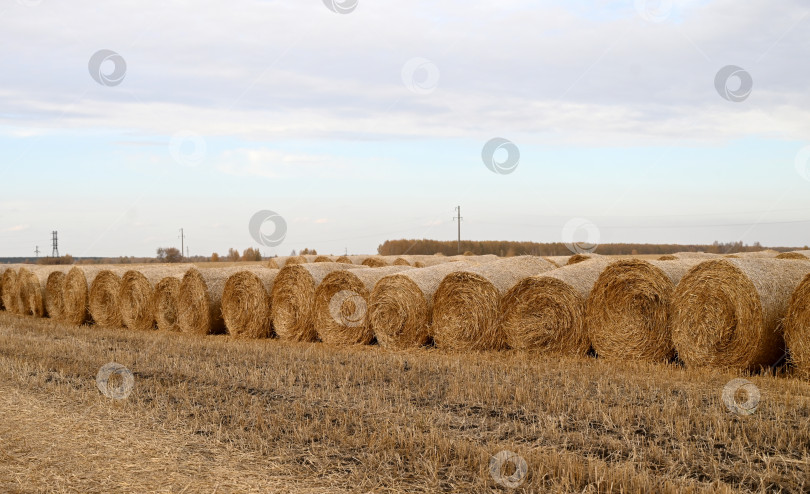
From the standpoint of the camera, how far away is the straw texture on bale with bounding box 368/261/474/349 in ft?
34.7

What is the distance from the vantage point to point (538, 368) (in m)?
8.25

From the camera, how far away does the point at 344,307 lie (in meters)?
11.4

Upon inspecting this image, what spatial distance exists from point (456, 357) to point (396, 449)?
4357 mm

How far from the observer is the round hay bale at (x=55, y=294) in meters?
16.9

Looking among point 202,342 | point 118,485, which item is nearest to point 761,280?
point 118,485

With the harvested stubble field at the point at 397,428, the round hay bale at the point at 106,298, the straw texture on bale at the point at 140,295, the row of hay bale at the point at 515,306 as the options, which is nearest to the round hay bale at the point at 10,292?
the round hay bale at the point at 106,298

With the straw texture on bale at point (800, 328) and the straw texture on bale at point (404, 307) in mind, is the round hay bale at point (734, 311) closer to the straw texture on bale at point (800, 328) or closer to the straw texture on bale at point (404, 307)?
the straw texture on bale at point (800, 328)

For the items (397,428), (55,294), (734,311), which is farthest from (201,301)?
(734,311)

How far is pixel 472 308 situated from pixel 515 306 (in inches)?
26.2

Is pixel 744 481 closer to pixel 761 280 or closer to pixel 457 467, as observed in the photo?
pixel 457 467

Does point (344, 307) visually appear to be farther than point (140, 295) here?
No

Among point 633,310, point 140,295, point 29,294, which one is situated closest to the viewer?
point 633,310

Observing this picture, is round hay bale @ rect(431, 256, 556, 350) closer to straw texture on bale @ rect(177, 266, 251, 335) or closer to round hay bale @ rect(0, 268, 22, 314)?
straw texture on bale @ rect(177, 266, 251, 335)

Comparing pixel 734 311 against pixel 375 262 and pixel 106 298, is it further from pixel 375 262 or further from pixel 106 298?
pixel 106 298
